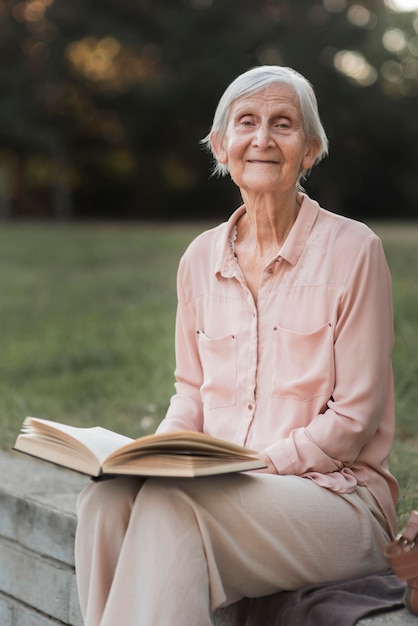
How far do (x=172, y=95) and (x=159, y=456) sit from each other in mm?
22335

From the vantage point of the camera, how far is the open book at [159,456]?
7.26 ft

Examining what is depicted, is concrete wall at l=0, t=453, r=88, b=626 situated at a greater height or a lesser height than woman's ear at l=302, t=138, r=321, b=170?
lesser

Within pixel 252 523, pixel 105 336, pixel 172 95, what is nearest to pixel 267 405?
pixel 252 523

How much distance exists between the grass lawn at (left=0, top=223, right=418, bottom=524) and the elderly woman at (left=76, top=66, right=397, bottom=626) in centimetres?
90

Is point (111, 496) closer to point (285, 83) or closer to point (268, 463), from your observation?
point (268, 463)

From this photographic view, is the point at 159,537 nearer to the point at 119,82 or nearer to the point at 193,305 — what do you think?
the point at 193,305

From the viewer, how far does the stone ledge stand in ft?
10.5

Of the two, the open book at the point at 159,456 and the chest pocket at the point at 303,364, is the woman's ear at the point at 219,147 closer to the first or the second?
the chest pocket at the point at 303,364

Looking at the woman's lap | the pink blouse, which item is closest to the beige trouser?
the woman's lap

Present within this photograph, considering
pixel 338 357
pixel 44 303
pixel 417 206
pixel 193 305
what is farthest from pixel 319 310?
pixel 417 206

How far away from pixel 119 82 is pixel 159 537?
23.9 meters

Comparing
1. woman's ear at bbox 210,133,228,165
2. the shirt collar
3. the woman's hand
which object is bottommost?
the woman's hand

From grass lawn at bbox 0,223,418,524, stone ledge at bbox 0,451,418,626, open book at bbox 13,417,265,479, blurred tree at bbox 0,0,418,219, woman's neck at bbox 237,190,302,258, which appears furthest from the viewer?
blurred tree at bbox 0,0,418,219

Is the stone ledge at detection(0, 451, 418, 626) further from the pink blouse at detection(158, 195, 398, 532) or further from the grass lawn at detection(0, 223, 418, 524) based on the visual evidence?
the grass lawn at detection(0, 223, 418, 524)
